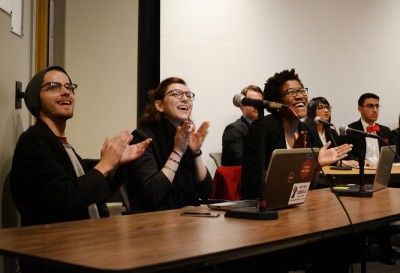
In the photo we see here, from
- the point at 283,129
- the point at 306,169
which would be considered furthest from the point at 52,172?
the point at 283,129

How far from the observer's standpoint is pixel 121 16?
4.84 meters

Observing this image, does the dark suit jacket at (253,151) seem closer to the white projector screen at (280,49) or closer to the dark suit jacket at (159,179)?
the dark suit jacket at (159,179)

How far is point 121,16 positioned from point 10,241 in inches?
136

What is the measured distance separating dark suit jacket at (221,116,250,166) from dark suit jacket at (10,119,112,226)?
259cm

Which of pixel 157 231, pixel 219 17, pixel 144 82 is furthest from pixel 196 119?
pixel 157 231

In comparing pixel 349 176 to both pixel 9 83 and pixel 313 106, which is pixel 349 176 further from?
pixel 9 83

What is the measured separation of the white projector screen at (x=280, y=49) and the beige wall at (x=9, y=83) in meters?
2.15

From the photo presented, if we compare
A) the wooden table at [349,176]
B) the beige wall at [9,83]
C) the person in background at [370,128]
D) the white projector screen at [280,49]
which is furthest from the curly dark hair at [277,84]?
the person in background at [370,128]

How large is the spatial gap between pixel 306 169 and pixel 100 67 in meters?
2.83

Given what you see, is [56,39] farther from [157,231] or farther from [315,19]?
[157,231]

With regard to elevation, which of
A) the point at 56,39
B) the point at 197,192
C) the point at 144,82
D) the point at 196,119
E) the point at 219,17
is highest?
the point at 219,17

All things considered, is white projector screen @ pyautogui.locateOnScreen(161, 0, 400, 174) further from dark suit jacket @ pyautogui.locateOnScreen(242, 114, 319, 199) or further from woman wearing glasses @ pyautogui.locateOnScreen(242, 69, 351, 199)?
dark suit jacket @ pyautogui.locateOnScreen(242, 114, 319, 199)

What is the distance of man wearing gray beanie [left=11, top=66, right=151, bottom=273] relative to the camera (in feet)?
7.19

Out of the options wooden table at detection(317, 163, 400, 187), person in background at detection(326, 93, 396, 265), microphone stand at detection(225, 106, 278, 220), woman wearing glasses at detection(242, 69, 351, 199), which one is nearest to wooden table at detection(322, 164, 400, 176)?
wooden table at detection(317, 163, 400, 187)
